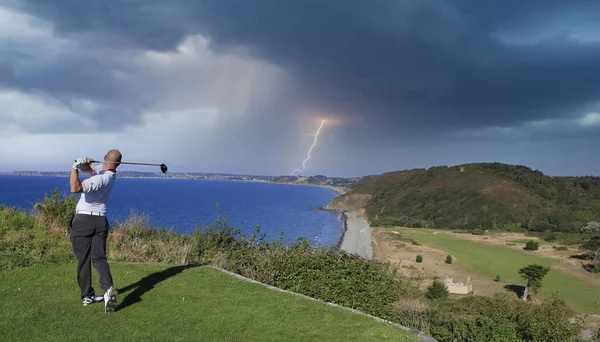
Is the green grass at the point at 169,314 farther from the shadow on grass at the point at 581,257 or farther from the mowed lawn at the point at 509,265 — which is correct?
the shadow on grass at the point at 581,257

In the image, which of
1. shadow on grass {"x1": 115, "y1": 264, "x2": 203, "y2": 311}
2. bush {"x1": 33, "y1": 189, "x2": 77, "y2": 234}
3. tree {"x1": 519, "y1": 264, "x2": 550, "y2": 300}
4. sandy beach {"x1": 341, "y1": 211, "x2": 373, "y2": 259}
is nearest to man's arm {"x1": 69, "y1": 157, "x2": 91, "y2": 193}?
shadow on grass {"x1": 115, "y1": 264, "x2": 203, "y2": 311}

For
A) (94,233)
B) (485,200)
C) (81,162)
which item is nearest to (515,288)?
(94,233)

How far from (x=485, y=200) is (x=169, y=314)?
12386cm

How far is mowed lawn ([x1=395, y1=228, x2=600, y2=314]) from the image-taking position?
123 feet

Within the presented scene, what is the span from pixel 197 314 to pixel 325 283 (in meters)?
3.51

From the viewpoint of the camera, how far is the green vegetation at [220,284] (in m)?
5.91

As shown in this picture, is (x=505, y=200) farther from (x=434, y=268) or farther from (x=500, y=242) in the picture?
(x=434, y=268)

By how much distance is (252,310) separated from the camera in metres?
6.61

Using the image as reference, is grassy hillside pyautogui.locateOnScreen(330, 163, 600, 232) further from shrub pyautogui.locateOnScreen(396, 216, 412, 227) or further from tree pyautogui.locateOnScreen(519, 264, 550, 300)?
tree pyautogui.locateOnScreen(519, 264, 550, 300)

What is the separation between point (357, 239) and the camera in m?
76.4

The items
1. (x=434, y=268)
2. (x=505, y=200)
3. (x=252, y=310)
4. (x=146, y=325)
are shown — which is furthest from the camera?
(x=505, y=200)

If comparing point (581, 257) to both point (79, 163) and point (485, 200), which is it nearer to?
point (485, 200)

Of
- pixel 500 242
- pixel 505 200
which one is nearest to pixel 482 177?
pixel 505 200

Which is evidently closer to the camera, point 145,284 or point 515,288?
point 145,284
